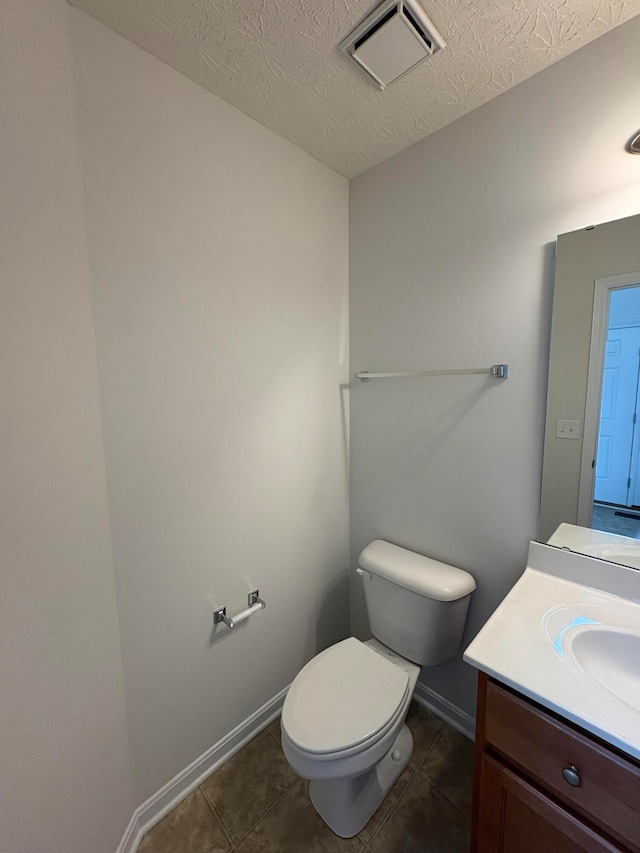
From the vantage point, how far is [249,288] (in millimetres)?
1302

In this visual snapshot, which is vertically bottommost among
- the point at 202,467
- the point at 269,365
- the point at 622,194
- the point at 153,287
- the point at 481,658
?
the point at 481,658

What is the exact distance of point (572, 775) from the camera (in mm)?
695

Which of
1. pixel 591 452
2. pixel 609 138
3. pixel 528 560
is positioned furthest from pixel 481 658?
pixel 609 138

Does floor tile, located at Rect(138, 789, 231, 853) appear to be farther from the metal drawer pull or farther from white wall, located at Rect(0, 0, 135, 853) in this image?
the metal drawer pull

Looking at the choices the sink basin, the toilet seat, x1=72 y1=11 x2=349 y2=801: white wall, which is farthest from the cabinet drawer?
x1=72 y1=11 x2=349 y2=801: white wall

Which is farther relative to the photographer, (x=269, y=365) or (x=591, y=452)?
(x=269, y=365)

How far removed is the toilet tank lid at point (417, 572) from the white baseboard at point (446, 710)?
0.66m

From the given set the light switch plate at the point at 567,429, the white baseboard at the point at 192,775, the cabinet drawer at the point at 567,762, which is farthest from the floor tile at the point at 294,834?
the light switch plate at the point at 567,429

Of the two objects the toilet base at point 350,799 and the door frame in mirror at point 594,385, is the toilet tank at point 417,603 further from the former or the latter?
the door frame in mirror at point 594,385

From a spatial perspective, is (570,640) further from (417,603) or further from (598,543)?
(417,603)

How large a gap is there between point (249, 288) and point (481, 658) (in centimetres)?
136

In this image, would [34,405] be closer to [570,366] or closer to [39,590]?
[39,590]

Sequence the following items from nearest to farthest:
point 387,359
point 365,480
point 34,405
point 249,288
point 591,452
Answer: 1. point 34,405
2. point 591,452
3. point 249,288
4. point 387,359
5. point 365,480

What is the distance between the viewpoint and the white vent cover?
87 centimetres
